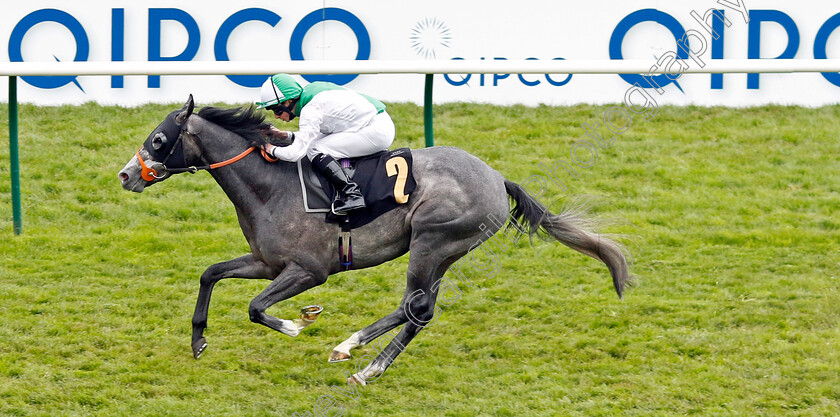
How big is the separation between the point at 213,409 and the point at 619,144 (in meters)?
5.24

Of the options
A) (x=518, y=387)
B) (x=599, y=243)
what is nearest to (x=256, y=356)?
(x=518, y=387)

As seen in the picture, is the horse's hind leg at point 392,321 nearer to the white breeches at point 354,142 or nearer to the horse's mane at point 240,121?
the white breeches at point 354,142

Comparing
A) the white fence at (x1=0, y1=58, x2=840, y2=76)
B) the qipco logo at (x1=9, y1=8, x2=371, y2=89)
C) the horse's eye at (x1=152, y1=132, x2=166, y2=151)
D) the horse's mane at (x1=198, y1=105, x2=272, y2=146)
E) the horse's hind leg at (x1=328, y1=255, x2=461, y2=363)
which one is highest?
the qipco logo at (x1=9, y1=8, x2=371, y2=89)

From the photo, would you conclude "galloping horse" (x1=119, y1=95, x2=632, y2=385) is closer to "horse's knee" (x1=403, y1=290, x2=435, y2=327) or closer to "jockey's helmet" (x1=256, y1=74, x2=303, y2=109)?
"horse's knee" (x1=403, y1=290, x2=435, y2=327)

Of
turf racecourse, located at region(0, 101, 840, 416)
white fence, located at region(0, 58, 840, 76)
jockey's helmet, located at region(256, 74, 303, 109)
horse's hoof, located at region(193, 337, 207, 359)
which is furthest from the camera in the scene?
white fence, located at region(0, 58, 840, 76)

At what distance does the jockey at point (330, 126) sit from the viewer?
5.70m

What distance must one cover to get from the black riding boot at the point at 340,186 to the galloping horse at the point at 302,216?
0.13m

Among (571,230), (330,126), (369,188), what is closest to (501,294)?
(571,230)

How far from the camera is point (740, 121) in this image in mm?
10039

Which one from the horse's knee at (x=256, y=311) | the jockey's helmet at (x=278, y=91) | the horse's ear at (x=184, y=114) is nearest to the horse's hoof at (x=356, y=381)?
the horse's knee at (x=256, y=311)

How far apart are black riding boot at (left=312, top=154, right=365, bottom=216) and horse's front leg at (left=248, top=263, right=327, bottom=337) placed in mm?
355

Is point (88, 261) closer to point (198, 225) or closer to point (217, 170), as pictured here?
point (198, 225)

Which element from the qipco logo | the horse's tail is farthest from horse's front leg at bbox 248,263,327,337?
the qipco logo

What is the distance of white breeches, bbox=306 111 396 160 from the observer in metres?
5.79
